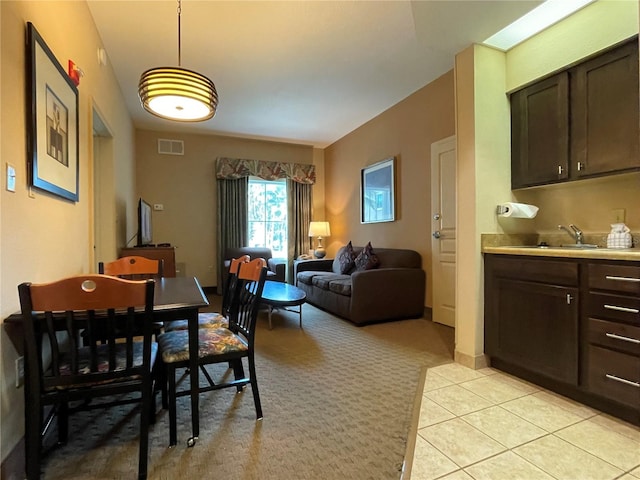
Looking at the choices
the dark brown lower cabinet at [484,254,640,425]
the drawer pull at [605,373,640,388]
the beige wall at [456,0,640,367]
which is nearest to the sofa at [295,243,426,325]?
the beige wall at [456,0,640,367]

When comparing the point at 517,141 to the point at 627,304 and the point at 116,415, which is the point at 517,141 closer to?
the point at 627,304

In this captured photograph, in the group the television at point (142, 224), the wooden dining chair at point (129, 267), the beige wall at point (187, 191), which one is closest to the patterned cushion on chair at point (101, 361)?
the wooden dining chair at point (129, 267)

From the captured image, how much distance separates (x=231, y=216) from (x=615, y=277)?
520cm

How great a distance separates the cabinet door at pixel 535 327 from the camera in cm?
204

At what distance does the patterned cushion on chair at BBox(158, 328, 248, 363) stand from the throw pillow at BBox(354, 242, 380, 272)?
264cm

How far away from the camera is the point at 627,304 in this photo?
178cm

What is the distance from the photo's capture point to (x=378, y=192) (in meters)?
4.96

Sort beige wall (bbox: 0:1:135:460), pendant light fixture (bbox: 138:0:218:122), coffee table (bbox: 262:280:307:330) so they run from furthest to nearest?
coffee table (bbox: 262:280:307:330) < pendant light fixture (bbox: 138:0:218:122) < beige wall (bbox: 0:1:135:460)

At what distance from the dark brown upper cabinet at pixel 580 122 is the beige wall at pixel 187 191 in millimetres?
4686

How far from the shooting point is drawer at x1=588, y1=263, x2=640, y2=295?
5.74ft

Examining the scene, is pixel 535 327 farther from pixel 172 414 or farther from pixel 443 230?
pixel 172 414

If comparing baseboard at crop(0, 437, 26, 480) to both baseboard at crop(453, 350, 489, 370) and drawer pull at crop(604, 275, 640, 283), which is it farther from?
drawer pull at crop(604, 275, 640, 283)

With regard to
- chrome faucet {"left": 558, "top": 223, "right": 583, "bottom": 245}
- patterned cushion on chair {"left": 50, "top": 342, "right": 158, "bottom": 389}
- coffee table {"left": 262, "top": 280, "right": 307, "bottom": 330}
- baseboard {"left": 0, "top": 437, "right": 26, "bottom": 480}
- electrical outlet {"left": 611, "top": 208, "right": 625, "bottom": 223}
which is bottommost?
baseboard {"left": 0, "top": 437, "right": 26, "bottom": 480}

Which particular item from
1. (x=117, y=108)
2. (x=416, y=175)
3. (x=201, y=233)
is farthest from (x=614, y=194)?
(x=201, y=233)
